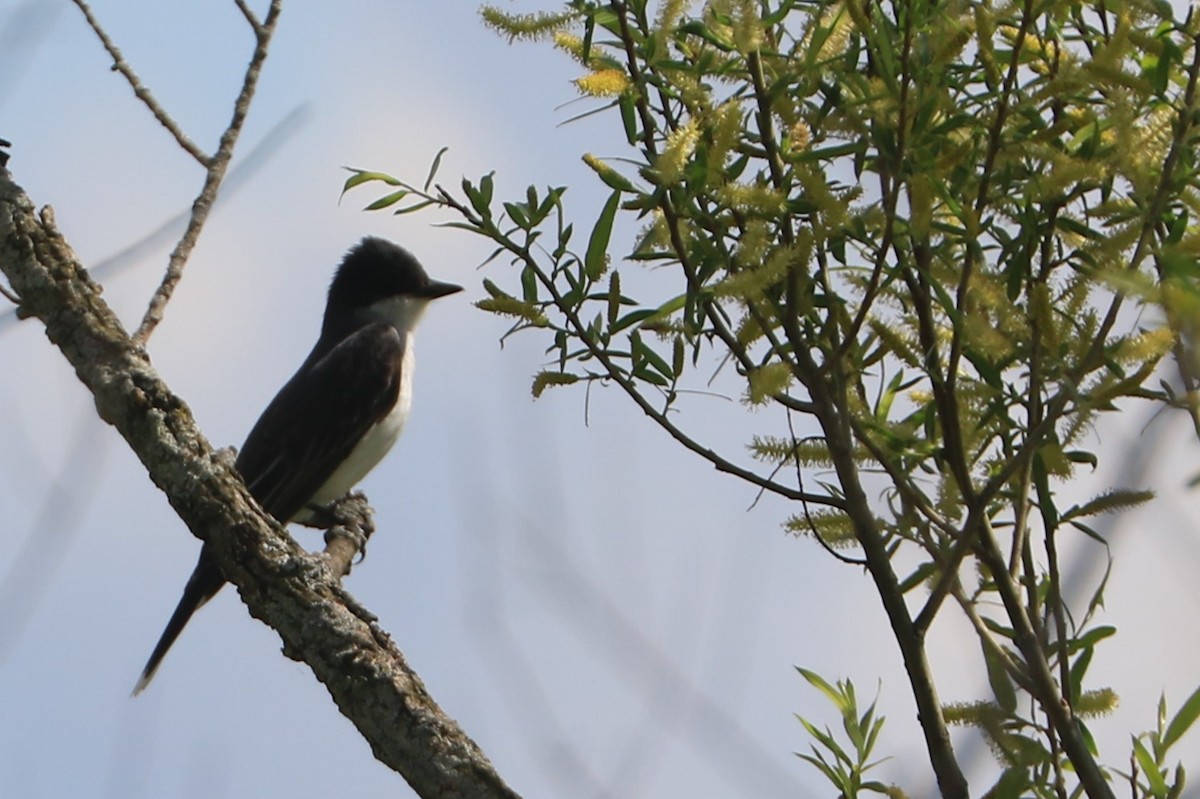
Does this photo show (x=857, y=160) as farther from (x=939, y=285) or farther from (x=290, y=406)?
(x=290, y=406)

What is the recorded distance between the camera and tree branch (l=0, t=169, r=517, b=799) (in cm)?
309

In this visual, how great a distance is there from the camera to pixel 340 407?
7367 millimetres

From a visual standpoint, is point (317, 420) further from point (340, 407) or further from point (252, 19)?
point (252, 19)

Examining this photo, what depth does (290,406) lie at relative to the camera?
7402 millimetres

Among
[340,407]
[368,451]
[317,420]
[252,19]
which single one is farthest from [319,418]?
[252,19]

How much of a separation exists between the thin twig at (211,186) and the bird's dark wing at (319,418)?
3046 mm

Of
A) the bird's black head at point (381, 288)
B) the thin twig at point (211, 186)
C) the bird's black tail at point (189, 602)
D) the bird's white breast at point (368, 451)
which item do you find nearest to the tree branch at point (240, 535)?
the thin twig at point (211, 186)

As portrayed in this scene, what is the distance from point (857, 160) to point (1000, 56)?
337 mm

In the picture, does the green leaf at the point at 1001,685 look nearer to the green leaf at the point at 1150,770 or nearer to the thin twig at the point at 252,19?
the green leaf at the point at 1150,770

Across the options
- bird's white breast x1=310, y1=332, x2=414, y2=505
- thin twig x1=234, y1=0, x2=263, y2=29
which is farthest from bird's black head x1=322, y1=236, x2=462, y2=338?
thin twig x1=234, y1=0, x2=263, y2=29

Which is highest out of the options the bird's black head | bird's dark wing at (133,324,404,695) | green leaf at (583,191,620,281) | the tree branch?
the bird's black head

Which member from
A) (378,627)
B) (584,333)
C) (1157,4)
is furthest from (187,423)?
(1157,4)

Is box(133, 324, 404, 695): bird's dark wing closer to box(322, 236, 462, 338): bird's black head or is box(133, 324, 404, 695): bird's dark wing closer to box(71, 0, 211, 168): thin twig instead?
box(322, 236, 462, 338): bird's black head

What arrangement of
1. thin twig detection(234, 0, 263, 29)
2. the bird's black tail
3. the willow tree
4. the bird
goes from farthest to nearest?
the bird, the bird's black tail, thin twig detection(234, 0, 263, 29), the willow tree
